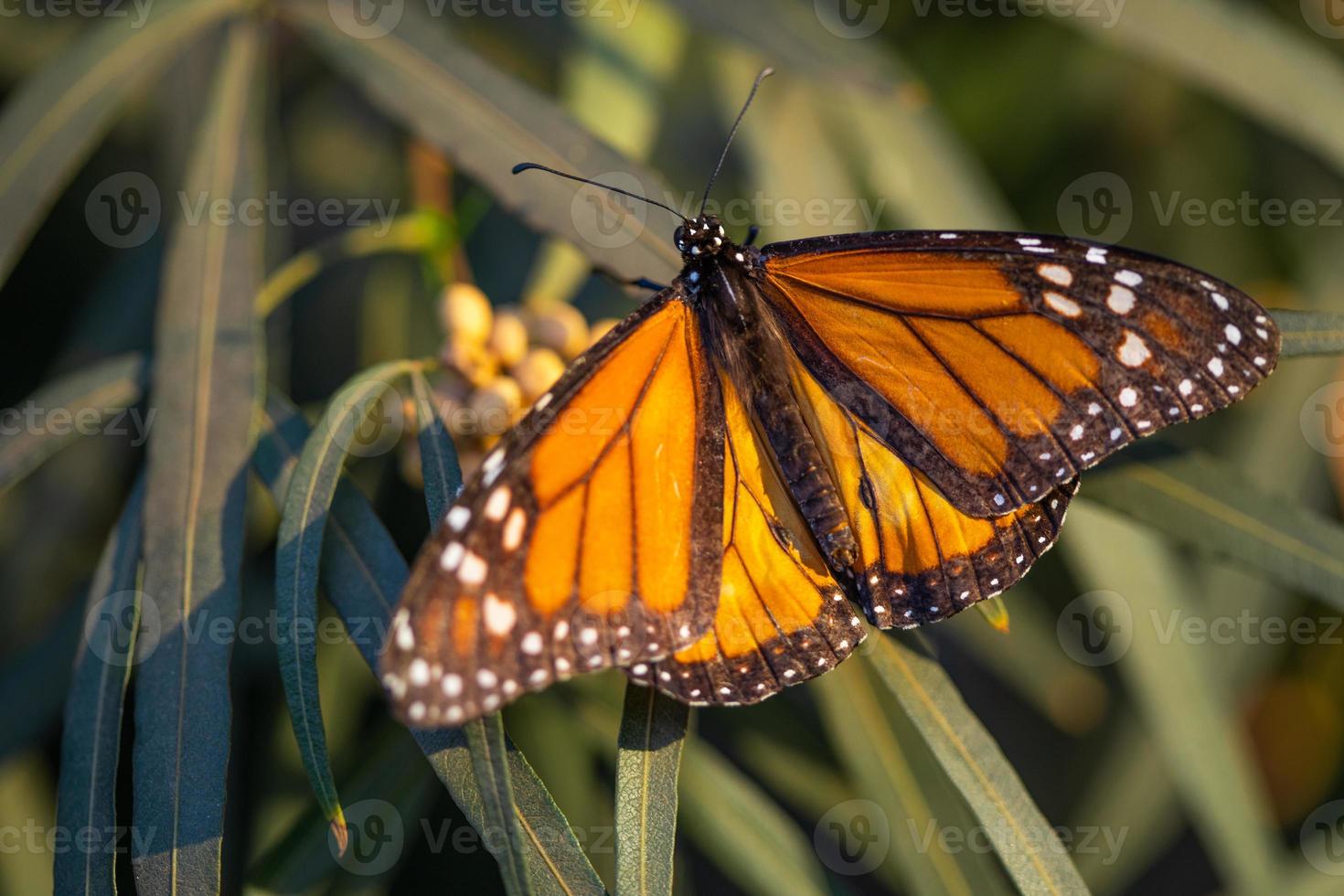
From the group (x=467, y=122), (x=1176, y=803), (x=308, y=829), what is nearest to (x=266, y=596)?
(x=308, y=829)

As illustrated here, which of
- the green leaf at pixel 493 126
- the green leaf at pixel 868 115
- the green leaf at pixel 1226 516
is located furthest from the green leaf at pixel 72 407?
the green leaf at pixel 1226 516

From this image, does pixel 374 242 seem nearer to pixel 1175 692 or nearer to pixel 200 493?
pixel 200 493

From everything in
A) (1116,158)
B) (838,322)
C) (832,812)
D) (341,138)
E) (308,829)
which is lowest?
(832,812)

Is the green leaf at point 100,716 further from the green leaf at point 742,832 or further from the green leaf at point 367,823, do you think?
the green leaf at point 742,832

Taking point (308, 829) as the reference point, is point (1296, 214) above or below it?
above

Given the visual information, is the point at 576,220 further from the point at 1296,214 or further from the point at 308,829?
the point at 1296,214

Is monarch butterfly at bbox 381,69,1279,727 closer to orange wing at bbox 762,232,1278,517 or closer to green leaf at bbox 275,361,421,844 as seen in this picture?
orange wing at bbox 762,232,1278,517

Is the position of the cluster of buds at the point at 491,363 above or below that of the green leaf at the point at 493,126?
below

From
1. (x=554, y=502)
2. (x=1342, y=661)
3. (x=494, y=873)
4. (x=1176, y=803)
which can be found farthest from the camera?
(x=1342, y=661)
